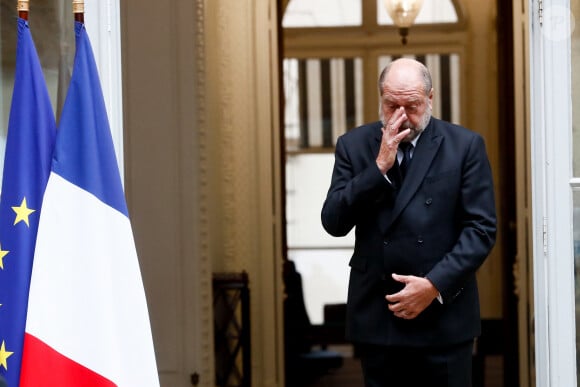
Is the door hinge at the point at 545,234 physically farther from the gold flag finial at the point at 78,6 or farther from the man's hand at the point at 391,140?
the gold flag finial at the point at 78,6

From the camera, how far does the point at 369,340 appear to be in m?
3.52

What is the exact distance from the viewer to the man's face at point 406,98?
3416mm

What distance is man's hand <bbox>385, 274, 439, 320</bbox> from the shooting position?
3.40 metres

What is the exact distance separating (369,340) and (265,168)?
3648mm

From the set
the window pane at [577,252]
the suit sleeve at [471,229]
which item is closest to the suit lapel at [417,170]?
the suit sleeve at [471,229]

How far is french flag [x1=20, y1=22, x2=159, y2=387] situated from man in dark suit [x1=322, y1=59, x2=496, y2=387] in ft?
2.25

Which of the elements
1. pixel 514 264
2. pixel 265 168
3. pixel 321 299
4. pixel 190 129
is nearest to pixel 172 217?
pixel 190 129

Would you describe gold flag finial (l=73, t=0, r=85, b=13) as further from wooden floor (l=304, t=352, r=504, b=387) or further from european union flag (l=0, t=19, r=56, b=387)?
wooden floor (l=304, t=352, r=504, b=387)

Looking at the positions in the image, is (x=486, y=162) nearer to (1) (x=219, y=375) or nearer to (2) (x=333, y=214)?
(2) (x=333, y=214)

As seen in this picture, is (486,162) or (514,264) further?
(514,264)

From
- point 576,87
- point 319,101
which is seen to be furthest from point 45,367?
point 319,101

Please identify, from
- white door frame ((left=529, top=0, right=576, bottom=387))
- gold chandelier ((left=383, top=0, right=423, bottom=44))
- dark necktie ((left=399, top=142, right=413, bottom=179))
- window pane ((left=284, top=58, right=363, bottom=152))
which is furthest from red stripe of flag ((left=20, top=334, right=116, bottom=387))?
window pane ((left=284, top=58, right=363, bottom=152))

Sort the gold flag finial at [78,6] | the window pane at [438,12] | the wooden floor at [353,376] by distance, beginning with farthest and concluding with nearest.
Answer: the window pane at [438,12], the wooden floor at [353,376], the gold flag finial at [78,6]

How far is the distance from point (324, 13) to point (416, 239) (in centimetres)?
816
